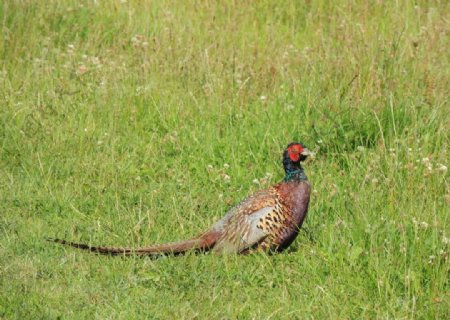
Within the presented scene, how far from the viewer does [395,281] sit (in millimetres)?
5387

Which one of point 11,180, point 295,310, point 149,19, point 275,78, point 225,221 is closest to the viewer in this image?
point 295,310

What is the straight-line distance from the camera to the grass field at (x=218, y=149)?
5488 millimetres

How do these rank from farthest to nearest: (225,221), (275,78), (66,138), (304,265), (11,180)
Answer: (275,78), (66,138), (11,180), (225,221), (304,265)

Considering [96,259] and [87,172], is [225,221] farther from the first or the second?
[87,172]

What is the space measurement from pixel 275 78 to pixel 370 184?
2.19m

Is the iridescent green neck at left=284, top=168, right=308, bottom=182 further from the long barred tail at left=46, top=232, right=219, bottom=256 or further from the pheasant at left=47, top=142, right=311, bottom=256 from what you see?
the long barred tail at left=46, top=232, right=219, bottom=256

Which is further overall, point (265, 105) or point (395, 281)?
point (265, 105)

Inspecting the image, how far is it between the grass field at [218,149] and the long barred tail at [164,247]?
7 cm

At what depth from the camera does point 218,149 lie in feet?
25.2

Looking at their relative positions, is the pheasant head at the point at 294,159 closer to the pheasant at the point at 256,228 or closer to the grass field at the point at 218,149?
the pheasant at the point at 256,228

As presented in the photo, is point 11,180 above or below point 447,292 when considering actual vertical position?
below

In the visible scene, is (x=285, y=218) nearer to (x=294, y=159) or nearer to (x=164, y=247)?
(x=294, y=159)

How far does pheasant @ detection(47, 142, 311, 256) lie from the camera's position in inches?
241

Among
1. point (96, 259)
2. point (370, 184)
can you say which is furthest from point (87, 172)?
point (370, 184)
